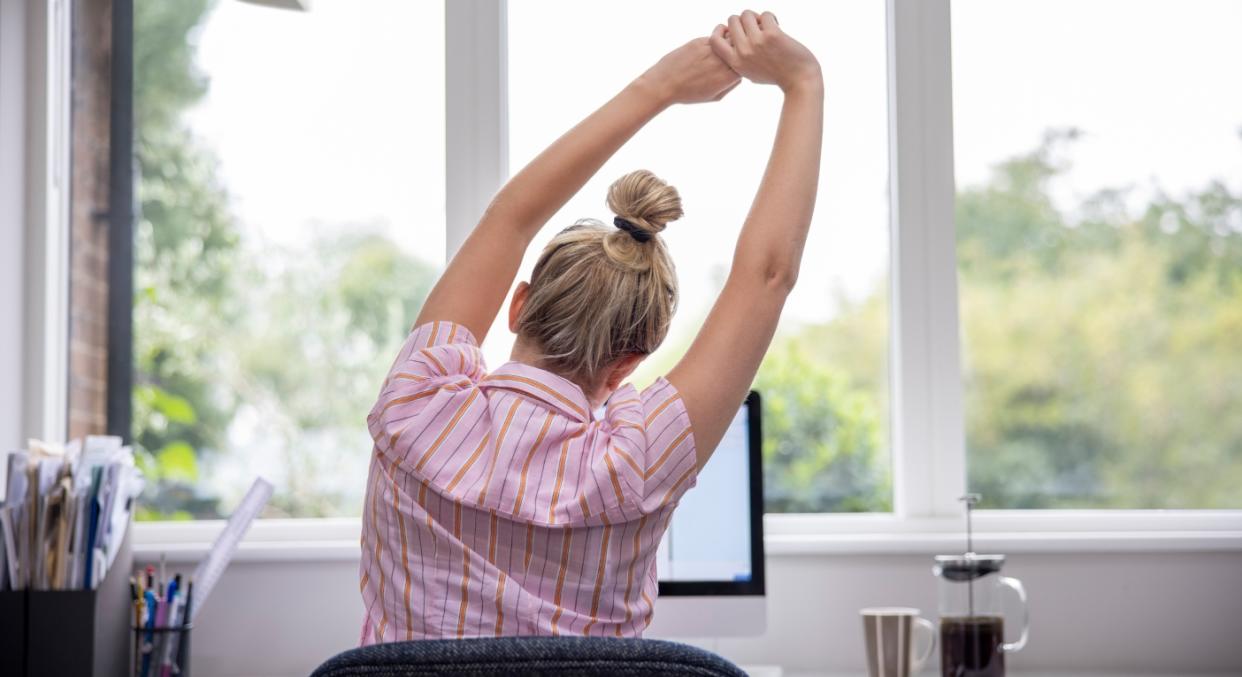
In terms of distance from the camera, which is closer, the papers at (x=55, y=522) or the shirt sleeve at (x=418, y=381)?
the shirt sleeve at (x=418, y=381)

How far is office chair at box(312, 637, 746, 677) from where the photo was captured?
723 millimetres

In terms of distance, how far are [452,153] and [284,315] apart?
0.48m

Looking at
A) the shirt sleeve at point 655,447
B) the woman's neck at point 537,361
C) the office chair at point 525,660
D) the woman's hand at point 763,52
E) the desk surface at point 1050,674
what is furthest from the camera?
the desk surface at point 1050,674

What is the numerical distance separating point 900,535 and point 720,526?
0.52m

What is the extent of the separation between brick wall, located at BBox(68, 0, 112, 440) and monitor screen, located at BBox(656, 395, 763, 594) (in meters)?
1.26

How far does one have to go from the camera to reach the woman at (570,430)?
3.15 feet

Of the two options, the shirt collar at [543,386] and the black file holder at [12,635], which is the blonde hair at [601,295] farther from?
the black file holder at [12,635]

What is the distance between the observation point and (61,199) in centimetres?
250

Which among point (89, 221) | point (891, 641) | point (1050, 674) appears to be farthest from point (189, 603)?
point (1050, 674)

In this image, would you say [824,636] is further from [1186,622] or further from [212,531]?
[212,531]

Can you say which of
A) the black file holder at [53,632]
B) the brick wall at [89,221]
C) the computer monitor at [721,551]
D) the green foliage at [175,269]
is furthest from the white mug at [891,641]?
the brick wall at [89,221]

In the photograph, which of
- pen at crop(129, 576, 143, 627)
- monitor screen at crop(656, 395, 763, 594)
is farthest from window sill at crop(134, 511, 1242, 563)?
monitor screen at crop(656, 395, 763, 594)

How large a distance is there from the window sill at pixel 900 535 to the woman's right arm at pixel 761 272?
1.26 metres

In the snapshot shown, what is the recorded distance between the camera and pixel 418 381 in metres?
1.03
